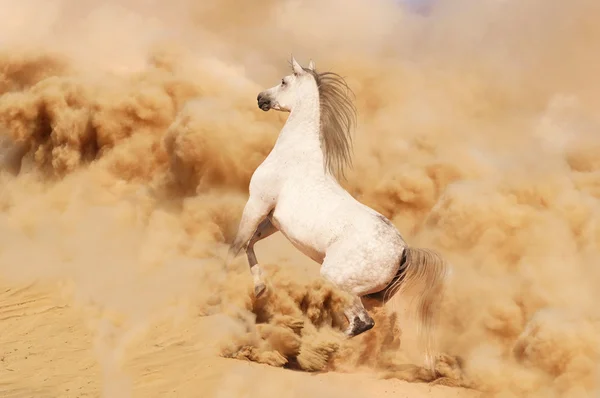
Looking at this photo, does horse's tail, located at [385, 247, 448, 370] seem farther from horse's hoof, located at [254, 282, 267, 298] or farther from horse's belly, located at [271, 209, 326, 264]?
horse's hoof, located at [254, 282, 267, 298]

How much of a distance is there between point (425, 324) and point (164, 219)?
4096 millimetres

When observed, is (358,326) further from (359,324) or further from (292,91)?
(292,91)

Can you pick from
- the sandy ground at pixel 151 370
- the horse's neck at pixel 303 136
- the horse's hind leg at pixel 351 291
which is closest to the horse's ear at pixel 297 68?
the horse's neck at pixel 303 136

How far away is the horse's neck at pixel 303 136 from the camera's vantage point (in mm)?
5352

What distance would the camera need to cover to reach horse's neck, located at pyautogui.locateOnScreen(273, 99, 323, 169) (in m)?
5.35

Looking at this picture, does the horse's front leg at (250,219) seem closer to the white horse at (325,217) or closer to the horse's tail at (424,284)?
the white horse at (325,217)

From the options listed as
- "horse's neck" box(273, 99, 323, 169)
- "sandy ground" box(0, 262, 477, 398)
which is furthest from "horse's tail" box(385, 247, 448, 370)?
"horse's neck" box(273, 99, 323, 169)

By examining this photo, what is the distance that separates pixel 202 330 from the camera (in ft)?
18.7

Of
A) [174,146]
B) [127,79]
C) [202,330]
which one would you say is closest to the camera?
[202,330]

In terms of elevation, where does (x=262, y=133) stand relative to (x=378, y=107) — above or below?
below

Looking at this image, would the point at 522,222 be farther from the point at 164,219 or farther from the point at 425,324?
the point at 164,219

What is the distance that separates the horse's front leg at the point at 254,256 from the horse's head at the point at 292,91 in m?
1.11

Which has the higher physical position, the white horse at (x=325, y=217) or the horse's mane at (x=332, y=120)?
the horse's mane at (x=332, y=120)

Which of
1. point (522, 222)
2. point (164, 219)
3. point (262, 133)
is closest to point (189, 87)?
point (262, 133)
